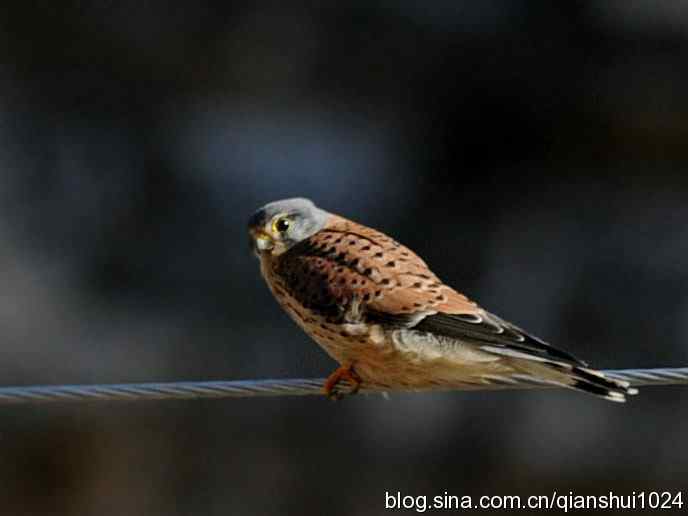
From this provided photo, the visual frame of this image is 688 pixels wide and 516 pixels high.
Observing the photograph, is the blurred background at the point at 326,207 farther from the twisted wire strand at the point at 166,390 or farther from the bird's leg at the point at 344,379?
the twisted wire strand at the point at 166,390

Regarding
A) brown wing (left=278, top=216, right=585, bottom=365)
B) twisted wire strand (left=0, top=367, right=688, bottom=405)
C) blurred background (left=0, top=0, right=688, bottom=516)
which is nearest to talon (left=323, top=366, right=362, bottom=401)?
brown wing (left=278, top=216, right=585, bottom=365)

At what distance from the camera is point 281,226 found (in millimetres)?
4055

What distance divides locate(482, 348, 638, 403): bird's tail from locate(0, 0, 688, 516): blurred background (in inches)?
123

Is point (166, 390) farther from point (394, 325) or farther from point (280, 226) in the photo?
point (280, 226)

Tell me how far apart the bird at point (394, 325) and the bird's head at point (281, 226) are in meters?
0.04

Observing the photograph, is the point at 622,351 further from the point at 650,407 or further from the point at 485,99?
the point at 485,99

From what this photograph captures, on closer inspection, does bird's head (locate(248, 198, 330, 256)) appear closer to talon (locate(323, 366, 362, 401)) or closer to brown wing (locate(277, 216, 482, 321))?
brown wing (locate(277, 216, 482, 321))

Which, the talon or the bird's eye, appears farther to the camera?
the bird's eye

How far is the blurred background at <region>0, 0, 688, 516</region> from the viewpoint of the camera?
21.3 ft

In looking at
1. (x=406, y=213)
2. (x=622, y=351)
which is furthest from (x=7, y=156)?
(x=622, y=351)

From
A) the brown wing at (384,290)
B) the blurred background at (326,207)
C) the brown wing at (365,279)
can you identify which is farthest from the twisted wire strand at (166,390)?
the blurred background at (326,207)

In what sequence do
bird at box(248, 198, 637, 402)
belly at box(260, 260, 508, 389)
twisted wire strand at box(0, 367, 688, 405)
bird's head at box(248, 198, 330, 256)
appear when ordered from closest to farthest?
twisted wire strand at box(0, 367, 688, 405), bird at box(248, 198, 637, 402), belly at box(260, 260, 508, 389), bird's head at box(248, 198, 330, 256)

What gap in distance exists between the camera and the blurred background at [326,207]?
6.50m

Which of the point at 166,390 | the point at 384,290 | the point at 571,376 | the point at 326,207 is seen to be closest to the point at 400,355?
the point at 384,290
